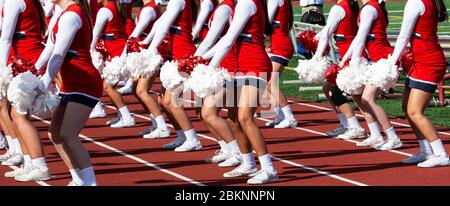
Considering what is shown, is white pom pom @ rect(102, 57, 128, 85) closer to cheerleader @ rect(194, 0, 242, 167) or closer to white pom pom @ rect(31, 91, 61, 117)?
cheerleader @ rect(194, 0, 242, 167)

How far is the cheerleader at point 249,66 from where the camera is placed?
7.78 meters

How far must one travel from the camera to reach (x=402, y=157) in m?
9.36

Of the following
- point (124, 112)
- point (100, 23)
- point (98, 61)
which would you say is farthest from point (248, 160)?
point (124, 112)

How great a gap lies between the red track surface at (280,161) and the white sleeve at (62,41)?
160cm

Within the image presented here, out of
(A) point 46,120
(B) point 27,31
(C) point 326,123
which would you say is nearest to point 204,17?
(B) point 27,31

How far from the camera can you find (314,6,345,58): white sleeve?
9.95m

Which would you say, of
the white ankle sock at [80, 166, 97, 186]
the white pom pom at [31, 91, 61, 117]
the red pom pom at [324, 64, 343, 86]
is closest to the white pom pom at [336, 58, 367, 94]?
the red pom pom at [324, 64, 343, 86]

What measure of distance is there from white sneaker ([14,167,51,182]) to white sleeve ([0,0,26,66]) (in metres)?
0.93

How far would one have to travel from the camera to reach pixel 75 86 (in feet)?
23.4

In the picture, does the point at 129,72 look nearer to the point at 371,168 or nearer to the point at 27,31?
the point at 27,31

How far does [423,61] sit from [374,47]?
3.93ft

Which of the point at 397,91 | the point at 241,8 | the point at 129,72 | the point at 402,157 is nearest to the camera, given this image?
the point at 241,8

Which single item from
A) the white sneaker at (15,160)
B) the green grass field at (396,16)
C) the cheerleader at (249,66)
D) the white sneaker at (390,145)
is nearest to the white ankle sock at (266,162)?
the cheerleader at (249,66)

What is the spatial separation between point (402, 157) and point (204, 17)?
2.16 m
